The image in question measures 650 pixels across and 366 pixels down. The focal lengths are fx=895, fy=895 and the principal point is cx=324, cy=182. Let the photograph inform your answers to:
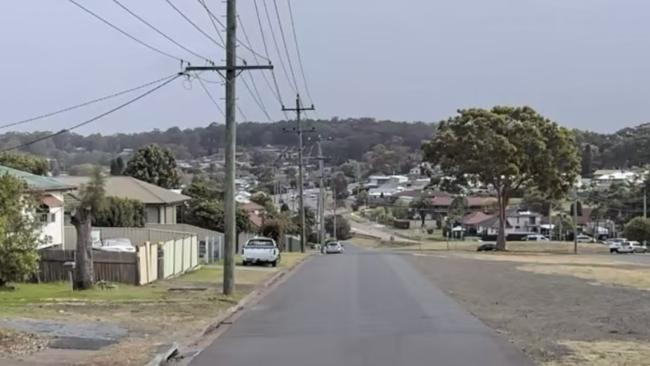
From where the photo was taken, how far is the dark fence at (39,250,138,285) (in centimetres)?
3003

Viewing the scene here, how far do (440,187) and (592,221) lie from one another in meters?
80.6

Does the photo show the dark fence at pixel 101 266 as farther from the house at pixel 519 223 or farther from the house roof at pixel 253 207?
the house at pixel 519 223

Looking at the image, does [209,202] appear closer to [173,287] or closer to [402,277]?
[402,277]

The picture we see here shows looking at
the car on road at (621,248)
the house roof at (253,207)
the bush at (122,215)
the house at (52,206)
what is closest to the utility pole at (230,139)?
the house at (52,206)

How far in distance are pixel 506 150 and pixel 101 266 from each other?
4725 centimetres

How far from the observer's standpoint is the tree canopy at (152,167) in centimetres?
9294

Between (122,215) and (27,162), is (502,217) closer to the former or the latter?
(122,215)

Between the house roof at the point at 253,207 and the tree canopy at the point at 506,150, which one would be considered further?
the house roof at the point at 253,207

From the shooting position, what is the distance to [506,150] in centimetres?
7162

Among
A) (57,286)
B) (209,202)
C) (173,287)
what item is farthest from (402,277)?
(209,202)

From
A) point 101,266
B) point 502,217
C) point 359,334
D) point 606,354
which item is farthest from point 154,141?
point 606,354

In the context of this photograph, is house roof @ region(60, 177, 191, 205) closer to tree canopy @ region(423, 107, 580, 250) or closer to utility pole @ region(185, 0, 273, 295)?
tree canopy @ region(423, 107, 580, 250)

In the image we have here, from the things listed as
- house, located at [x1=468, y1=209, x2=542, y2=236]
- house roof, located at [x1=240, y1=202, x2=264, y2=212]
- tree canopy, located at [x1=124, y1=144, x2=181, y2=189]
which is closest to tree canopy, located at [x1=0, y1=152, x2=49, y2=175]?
tree canopy, located at [x1=124, y1=144, x2=181, y2=189]

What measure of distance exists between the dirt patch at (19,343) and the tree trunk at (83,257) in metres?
11.9
